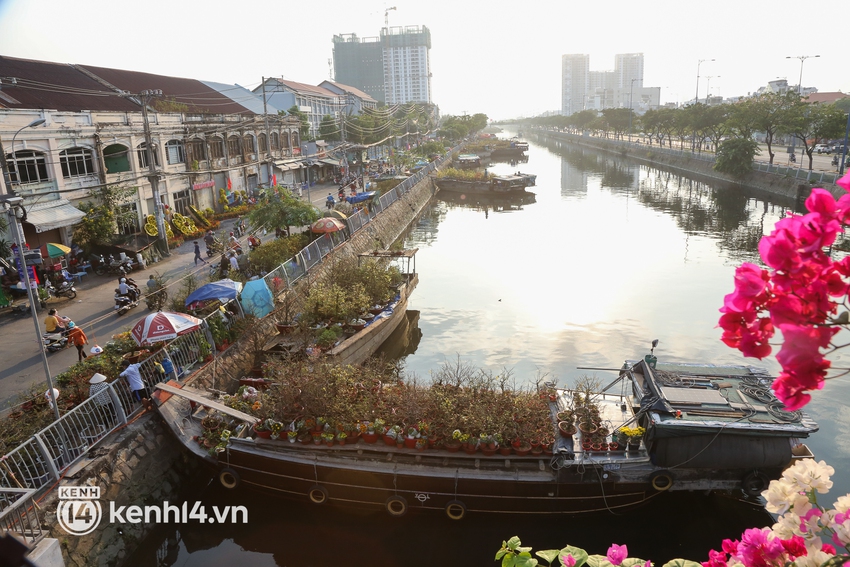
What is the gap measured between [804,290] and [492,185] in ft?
197

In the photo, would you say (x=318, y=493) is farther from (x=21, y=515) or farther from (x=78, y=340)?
(x=78, y=340)

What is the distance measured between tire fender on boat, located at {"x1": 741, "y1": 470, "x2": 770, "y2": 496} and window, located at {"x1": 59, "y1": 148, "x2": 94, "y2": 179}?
2867 centimetres

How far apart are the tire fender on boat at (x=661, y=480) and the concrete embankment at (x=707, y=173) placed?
1687 centimetres

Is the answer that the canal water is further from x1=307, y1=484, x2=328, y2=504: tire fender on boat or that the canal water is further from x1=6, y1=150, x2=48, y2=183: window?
x1=6, y1=150, x2=48, y2=183: window

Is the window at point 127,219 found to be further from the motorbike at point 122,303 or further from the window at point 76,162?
the motorbike at point 122,303

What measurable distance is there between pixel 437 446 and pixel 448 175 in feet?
187

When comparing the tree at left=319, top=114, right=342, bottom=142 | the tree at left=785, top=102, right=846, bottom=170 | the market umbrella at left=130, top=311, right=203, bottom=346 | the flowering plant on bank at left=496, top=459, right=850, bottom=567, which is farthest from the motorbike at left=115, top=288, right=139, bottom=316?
the tree at left=319, top=114, right=342, bottom=142

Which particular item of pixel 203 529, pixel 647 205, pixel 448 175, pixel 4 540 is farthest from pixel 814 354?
pixel 448 175

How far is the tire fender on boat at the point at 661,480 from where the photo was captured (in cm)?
1224

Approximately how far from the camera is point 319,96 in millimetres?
91812

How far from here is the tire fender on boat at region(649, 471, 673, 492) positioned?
12.2 m

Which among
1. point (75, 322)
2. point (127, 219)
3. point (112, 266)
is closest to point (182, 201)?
point (127, 219)

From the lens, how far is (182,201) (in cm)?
3644

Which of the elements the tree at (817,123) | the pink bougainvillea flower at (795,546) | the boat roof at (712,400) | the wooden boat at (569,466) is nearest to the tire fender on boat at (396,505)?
the wooden boat at (569,466)
